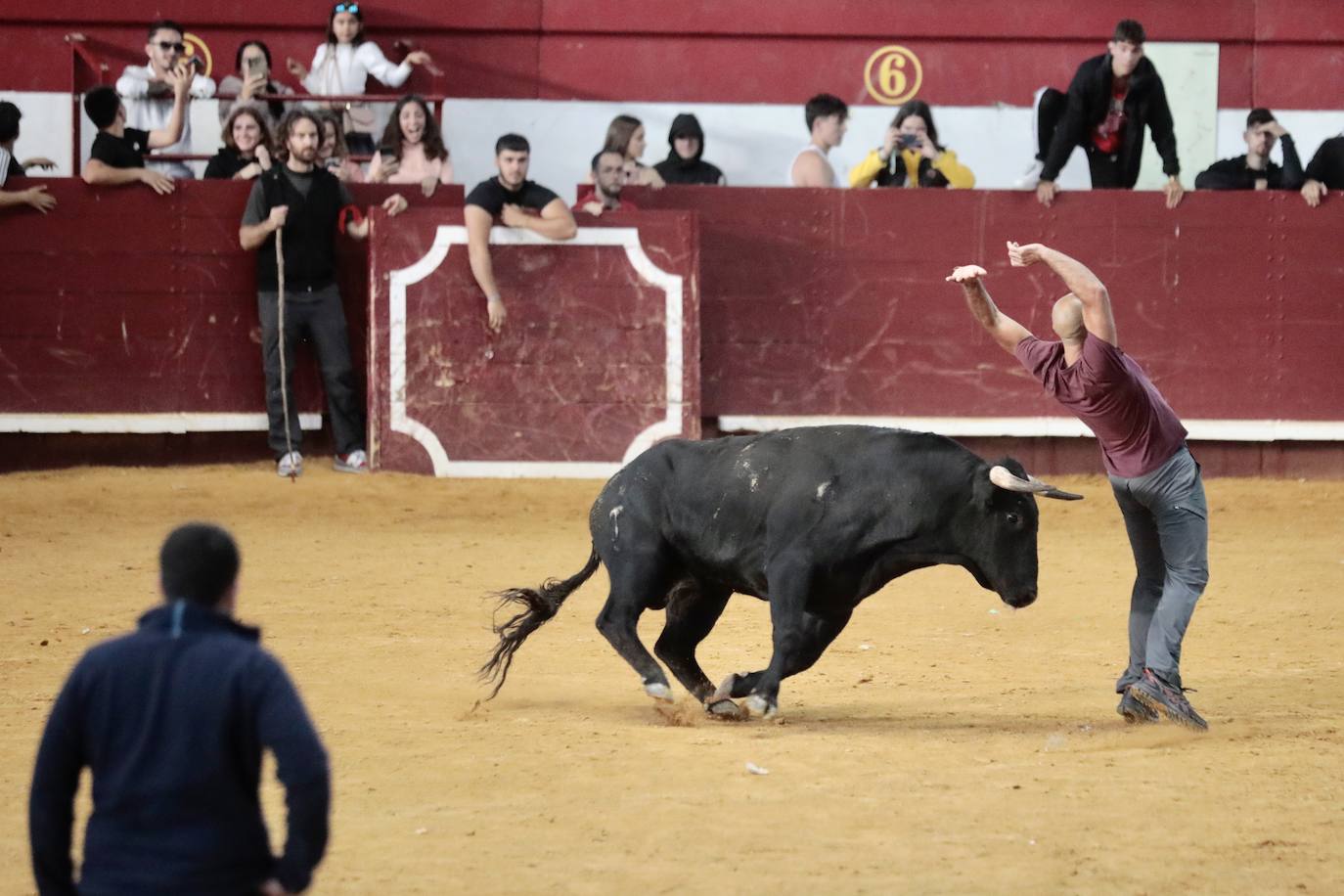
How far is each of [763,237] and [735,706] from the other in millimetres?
6190

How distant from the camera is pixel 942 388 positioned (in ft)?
38.8

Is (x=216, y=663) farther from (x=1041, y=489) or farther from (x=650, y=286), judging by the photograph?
(x=650, y=286)

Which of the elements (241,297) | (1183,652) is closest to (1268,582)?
(1183,652)

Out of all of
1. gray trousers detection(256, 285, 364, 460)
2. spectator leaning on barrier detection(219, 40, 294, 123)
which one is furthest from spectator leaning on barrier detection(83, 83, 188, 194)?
gray trousers detection(256, 285, 364, 460)

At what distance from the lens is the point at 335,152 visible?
11.5 meters

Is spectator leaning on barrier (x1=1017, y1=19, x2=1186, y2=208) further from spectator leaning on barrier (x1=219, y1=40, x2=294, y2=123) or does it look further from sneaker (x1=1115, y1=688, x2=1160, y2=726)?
sneaker (x1=1115, y1=688, x2=1160, y2=726)

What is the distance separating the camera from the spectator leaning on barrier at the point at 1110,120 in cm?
1097

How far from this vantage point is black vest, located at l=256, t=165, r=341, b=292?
35.9 feet

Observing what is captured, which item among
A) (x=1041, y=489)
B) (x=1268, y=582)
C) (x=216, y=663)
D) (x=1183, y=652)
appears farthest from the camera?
(x=1268, y=582)

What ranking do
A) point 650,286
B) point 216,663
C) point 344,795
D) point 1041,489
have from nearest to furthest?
1. point 216,663
2. point 344,795
3. point 1041,489
4. point 650,286

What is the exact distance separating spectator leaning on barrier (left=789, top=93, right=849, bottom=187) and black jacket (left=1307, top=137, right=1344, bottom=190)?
9.35ft

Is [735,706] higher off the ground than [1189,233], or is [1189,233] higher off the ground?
[1189,233]

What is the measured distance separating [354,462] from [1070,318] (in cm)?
637

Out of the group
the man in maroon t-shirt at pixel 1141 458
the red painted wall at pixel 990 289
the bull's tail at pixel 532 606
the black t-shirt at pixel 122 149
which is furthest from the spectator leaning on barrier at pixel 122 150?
the man in maroon t-shirt at pixel 1141 458
